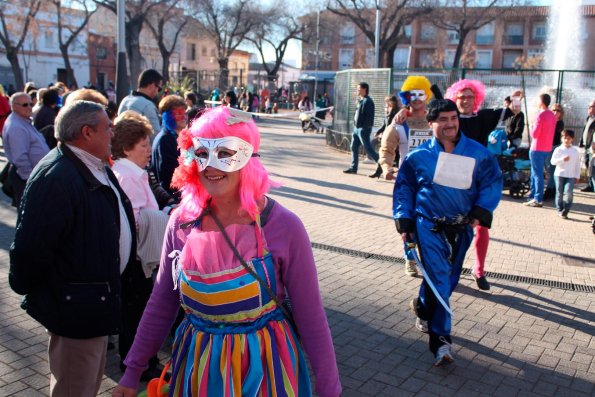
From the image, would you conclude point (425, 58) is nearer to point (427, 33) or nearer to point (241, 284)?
point (427, 33)

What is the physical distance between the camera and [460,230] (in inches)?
170

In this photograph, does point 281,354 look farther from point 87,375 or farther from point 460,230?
point 460,230

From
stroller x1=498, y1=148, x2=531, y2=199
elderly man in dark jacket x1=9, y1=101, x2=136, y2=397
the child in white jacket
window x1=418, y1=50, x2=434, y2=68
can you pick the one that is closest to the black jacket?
elderly man in dark jacket x1=9, y1=101, x2=136, y2=397

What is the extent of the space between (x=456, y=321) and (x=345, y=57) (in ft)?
232

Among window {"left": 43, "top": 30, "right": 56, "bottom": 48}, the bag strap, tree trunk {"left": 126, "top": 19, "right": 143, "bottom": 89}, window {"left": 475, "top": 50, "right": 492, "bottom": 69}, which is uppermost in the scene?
window {"left": 475, "top": 50, "right": 492, "bottom": 69}

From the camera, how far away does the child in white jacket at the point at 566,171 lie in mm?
9375

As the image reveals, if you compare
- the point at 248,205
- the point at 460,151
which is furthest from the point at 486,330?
the point at 248,205

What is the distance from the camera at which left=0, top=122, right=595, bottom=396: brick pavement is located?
158 inches

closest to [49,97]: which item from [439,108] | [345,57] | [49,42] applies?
[439,108]

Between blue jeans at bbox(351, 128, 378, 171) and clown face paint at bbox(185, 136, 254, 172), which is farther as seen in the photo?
blue jeans at bbox(351, 128, 378, 171)

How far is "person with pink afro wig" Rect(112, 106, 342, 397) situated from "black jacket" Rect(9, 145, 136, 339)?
2.20ft

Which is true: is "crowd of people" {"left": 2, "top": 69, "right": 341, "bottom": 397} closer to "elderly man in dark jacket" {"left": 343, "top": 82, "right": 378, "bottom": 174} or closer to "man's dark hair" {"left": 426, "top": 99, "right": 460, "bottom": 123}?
"man's dark hair" {"left": 426, "top": 99, "right": 460, "bottom": 123}

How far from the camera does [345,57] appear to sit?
73.0 m

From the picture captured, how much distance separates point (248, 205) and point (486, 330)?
3518mm
